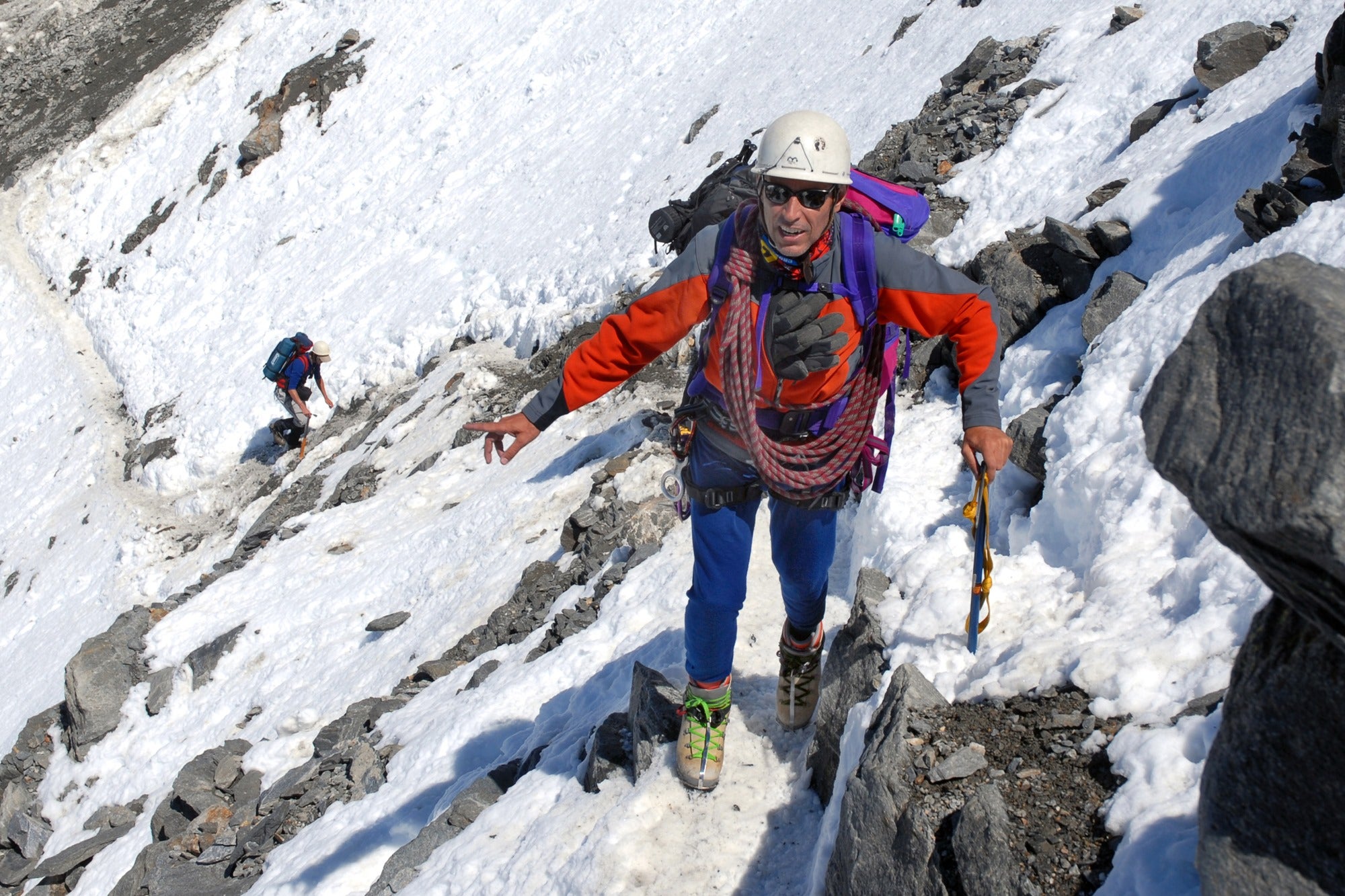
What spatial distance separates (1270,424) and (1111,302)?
16.5 feet

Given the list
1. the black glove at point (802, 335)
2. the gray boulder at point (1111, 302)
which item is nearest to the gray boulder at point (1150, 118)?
the gray boulder at point (1111, 302)

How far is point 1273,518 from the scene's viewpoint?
196cm

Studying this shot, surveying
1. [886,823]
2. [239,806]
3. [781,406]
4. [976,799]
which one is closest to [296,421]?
[239,806]

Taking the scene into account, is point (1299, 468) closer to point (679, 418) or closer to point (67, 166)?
point (679, 418)

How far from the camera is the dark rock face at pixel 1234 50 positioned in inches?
339

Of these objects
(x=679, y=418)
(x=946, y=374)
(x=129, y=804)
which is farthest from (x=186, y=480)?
(x=679, y=418)

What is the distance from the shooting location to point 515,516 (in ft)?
34.2

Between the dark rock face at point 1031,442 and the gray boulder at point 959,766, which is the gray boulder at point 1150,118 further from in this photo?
the gray boulder at point 959,766

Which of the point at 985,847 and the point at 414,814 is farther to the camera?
the point at 414,814

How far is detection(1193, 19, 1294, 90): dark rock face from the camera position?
8.62 metres

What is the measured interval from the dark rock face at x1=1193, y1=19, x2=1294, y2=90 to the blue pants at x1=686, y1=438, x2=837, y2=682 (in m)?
7.04

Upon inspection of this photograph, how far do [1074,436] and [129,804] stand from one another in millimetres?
9771

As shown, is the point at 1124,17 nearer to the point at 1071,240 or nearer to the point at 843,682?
the point at 1071,240

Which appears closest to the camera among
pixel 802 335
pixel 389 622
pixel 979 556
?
pixel 802 335
